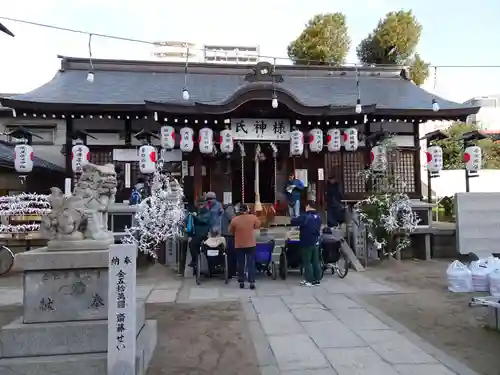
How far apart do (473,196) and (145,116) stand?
9644mm

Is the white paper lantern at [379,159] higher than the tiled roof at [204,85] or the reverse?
the reverse

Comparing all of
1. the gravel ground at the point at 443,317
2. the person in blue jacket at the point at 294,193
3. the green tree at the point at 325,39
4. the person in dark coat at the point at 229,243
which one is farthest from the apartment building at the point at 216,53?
the gravel ground at the point at 443,317

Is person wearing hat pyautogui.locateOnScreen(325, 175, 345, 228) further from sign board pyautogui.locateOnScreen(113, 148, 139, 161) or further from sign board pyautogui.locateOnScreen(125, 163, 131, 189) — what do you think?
sign board pyautogui.locateOnScreen(125, 163, 131, 189)

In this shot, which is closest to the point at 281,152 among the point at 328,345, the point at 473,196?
the point at 473,196

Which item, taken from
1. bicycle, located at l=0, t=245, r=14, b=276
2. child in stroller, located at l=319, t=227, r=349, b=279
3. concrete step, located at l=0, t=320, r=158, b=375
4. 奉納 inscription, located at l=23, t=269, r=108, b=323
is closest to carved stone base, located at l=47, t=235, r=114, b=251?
奉納 inscription, located at l=23, t=269, r=108, b=323

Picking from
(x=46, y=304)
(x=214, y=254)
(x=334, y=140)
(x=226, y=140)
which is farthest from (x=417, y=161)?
(x=46, y=304)

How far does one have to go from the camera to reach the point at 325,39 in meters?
23.7

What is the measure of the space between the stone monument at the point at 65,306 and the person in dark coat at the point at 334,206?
8.79m

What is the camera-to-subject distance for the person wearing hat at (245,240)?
26.2 feet

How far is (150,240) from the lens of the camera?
10867 mm

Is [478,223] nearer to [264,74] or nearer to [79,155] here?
[264,74]

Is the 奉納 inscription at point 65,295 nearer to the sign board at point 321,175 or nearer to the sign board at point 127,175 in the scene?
the sign board at point 127,175

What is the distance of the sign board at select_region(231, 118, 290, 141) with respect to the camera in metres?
13.4

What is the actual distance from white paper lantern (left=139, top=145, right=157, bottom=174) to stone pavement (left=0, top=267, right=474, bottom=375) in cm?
412
